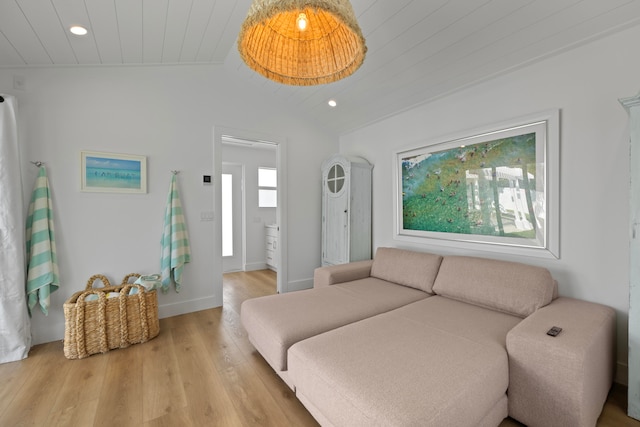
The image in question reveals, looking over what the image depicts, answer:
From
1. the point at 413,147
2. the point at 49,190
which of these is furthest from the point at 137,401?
the point at 413,147

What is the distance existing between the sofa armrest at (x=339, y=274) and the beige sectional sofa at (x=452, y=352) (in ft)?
1.58

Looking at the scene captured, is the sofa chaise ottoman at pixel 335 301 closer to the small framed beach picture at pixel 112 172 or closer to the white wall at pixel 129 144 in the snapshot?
the white wall at pixel 129 144

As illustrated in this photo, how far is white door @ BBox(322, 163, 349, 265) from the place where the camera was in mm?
3438

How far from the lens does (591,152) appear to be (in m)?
1.87

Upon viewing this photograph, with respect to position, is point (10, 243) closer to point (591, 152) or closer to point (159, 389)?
point (159, 389)

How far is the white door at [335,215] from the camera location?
344 cm

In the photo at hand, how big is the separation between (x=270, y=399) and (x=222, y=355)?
69 cm

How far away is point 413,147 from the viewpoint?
→ 301cm

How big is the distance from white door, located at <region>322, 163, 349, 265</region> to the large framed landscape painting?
2.39 ft

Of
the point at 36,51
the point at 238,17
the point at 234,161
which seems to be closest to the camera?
the point at 36,51

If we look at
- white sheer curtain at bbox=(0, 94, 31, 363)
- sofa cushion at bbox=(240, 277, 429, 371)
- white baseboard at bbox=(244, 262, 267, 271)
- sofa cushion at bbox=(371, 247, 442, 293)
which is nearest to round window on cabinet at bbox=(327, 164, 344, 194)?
sofa cushion at bbox=(371, 247, 442, 293)

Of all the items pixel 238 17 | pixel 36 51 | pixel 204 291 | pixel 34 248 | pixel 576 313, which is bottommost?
pixel 204 291

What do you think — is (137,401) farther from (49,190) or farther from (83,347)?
(49,190)

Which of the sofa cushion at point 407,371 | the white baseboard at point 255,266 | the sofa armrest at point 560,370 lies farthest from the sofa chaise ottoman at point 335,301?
the white baseboard at point 255,266
